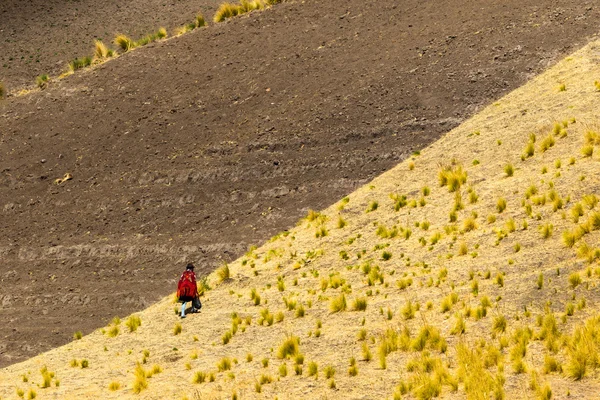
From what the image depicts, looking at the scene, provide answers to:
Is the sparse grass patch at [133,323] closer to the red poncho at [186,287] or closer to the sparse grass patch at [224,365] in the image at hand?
the red poncho at [186,287]

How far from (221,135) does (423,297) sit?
13145 mm

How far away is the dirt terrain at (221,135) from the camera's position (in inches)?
1014

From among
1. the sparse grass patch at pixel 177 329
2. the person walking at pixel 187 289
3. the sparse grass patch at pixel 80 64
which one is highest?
the sparse grass patch at pixel 80 64

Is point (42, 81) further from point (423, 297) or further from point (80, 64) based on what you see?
point (423, 297)

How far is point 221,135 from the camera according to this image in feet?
98.8

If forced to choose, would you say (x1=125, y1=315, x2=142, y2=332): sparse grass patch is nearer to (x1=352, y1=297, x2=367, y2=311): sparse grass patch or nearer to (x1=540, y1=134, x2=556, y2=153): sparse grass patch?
(x1=352, y1=297, x2=367, y2=311): sparse grass patch

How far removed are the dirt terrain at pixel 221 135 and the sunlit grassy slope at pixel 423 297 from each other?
1.39 metres

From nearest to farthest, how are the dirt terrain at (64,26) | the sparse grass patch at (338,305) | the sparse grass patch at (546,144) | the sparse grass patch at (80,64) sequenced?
the sparse grass patch at (338,305), the sparse grass patch at (546,144), the sparse grass patch at (80,64), the dirt terrain at (64,26)

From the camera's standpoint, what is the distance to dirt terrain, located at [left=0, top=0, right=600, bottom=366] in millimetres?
25766

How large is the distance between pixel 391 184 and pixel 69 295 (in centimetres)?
900

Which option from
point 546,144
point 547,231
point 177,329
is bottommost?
point 177,329

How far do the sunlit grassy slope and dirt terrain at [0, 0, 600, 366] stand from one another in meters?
1.39

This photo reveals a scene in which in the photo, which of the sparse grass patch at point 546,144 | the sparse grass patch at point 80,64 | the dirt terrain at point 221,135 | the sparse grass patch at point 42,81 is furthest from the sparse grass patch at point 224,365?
the sparse grass patch at point 80,64

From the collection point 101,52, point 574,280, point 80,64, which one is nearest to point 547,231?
point 574,280
